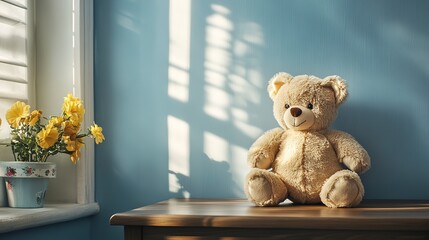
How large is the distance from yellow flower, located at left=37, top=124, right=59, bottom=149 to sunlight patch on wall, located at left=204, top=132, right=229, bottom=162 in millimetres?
499

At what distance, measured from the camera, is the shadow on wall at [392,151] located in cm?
211

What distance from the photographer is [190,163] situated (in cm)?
226

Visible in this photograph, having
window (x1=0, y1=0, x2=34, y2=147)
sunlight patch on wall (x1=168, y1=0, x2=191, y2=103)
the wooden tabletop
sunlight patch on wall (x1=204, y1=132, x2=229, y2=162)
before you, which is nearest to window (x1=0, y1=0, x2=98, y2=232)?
window (x1=0, y1=0, x2=34, y2=147)

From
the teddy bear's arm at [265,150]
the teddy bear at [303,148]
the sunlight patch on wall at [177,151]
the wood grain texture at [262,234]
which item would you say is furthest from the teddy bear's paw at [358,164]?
the sunlight patch on wall at [177,151]

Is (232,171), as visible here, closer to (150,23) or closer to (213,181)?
(213,181)

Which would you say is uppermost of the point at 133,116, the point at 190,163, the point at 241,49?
the point at 241,49

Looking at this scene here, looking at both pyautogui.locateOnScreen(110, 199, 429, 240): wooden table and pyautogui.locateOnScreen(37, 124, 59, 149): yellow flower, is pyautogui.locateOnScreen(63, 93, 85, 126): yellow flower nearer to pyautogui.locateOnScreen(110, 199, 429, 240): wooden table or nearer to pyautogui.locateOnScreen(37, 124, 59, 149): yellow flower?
pyautogui.locateOnScreen(37, 124, 59, 149): yellow flower

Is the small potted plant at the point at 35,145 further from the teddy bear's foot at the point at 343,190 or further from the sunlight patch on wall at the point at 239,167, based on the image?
the teddy bear's foot at the point at 343,190

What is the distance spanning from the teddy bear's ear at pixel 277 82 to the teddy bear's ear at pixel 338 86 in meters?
0.11

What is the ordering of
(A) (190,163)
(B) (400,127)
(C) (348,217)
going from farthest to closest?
1. (A) (190,163)
2. (B) (400,127)
3. (C) (348,217)

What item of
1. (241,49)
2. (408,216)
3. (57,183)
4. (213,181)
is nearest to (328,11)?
(241,49)

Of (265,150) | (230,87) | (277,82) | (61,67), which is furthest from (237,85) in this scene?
(61,67)

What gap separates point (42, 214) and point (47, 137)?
22 cm

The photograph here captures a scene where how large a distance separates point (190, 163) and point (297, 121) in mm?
454
